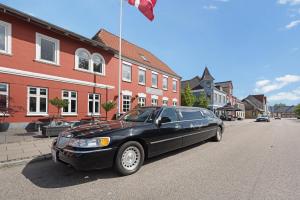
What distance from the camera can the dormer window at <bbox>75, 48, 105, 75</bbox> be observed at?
1436 cm

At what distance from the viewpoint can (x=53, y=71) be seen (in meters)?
12.7

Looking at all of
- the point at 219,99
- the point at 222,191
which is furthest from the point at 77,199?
the point at 219,99

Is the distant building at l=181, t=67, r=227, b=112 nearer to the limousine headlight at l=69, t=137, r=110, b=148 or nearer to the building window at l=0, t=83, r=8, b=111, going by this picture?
the building window at l=0, t=83, r=8, b=111

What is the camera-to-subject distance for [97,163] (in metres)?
4.01

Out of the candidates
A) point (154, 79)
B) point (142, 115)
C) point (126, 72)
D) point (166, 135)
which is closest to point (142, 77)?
point (154, 79)

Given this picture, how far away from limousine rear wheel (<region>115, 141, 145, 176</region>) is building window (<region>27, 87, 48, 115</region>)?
960 cm

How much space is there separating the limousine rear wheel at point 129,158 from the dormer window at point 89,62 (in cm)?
1119

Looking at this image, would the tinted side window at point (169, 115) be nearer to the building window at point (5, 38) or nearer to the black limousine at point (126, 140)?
the black limousine at point (126, 140)

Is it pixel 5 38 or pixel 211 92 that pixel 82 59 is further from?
pixel 211 92

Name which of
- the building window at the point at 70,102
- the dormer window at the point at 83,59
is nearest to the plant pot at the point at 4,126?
the building window at the point at 70,102

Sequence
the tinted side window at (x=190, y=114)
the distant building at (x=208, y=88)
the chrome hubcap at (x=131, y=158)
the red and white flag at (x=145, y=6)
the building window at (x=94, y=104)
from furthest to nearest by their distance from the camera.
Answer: the distant building at (x=208, y=88) < the building window at (x=94, y=104) < the red and white flag at (x=145, y=6) < the tinted side window at (x=190, y=114) < the chrome hubcap at (x=131, y=158)

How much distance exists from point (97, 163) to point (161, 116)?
2.34 m

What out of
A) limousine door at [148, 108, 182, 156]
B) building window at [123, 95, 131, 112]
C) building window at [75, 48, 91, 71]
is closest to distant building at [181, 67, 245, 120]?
building window at [123, 95, 131, 112]

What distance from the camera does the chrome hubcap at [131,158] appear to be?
175 inches
